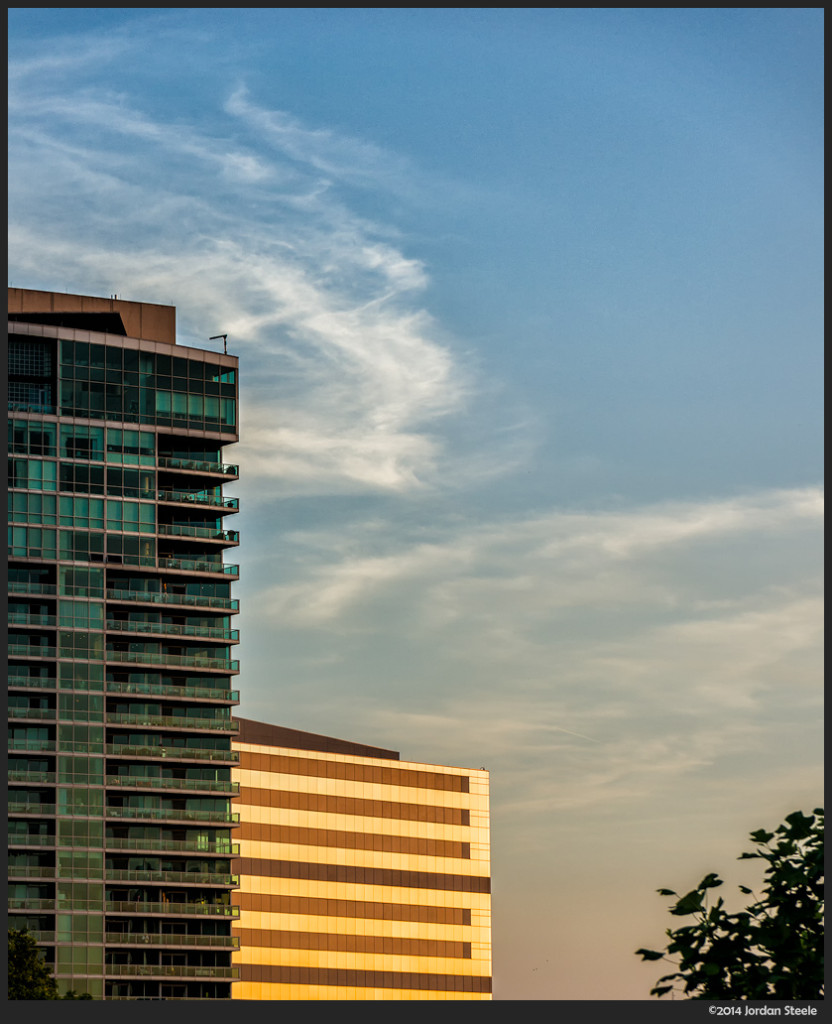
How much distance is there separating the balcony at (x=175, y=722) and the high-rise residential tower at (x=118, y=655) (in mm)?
178

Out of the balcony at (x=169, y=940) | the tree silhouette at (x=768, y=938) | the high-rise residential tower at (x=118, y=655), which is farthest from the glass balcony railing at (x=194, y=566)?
the tree silhouette at (x=768, y=938)

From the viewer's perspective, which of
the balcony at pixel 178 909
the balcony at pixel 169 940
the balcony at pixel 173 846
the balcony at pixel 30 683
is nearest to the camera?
the balcony at pixel 169 940

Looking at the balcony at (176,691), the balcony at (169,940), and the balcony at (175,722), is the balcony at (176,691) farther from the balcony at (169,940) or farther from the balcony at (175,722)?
the balcony at (169,940)

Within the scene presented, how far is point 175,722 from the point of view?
582ft

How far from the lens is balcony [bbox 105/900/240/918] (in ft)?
557

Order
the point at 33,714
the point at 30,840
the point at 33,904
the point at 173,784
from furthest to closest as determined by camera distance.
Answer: the point at 173,784
the point at 33,714
the point at 30,840
the point at 33,904

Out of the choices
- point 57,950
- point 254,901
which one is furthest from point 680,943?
point 254,901

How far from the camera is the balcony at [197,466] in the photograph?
18400 centimetres

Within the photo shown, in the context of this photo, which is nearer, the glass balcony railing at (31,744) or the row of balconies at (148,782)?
the row of balconies at (148,782)

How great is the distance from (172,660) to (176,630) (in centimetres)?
331

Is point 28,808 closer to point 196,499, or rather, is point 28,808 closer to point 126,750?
point 126,750

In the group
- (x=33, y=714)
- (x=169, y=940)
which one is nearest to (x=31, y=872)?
(x=33, y=714)

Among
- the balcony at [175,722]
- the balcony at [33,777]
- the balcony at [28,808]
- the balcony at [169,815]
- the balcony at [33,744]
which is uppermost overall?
the balcony at [175,722]
